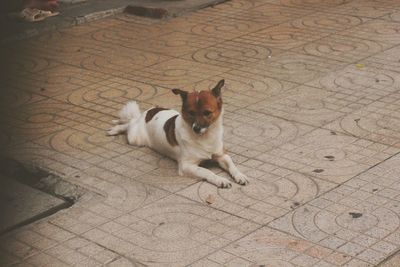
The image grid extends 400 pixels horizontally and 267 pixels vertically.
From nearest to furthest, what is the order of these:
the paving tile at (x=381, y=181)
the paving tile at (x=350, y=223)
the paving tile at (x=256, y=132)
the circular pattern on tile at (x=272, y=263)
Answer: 1. the circular pattern on tile at (x=272, y=263)
2. the paving tile at (x=350, y=223)
3. the paving tile at (x=381, y=181)
4. the paving tile at (x=256, y=132)

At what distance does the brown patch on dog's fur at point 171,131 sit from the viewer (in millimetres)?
4859

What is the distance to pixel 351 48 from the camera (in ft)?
23.8

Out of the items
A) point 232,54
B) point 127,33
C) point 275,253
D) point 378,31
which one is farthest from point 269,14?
point 275,253

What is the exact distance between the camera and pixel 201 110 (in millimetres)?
4520

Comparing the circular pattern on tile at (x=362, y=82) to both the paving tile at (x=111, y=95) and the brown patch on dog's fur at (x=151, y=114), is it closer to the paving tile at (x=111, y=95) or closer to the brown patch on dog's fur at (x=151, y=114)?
the paving tile at (x=111, y=95)

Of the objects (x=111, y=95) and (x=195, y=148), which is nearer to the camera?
(x=195, y=148)

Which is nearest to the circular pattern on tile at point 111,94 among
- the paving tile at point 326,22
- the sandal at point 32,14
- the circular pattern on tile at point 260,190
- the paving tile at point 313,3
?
the circular pattern on tile at point 260,190

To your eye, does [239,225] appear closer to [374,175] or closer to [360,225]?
[360,225]

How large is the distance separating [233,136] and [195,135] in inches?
28.8

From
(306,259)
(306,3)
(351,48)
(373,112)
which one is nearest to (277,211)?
(306,259)

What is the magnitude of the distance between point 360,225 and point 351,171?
0.75 m

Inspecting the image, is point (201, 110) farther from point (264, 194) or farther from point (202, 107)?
point (264, 194)

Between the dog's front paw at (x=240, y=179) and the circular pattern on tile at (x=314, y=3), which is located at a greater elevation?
the circular pattern on tile at (x=314, y=3)

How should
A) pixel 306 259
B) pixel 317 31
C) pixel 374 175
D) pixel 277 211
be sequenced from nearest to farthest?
pixel 306 259 → pixel 277 211 → pixel 374 175 → pixel 317 31
